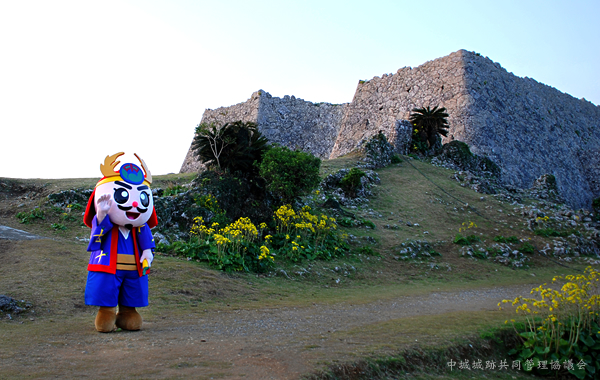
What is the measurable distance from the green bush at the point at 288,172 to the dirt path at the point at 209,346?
4.36 metres

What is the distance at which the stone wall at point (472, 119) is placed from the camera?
2217 cm

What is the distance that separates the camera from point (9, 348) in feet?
10.5

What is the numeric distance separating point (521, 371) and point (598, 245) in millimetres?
9116

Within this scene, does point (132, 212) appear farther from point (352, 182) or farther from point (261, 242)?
point (352, 182)

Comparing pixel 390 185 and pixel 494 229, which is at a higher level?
pixel 390 185

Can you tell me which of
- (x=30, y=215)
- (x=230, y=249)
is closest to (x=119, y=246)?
(x=230, y=249)

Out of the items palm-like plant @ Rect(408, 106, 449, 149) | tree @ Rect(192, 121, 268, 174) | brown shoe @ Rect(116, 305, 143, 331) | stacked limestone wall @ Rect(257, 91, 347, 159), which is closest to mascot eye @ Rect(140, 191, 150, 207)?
brown shoe @ Rect(116, 305, 143, 331)

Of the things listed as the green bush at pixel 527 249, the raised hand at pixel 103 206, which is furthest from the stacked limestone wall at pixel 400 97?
the raised hand at pixel 103 206

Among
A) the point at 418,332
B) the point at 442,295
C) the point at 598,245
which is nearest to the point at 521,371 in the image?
the point at 418,332

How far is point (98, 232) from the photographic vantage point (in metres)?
4.16

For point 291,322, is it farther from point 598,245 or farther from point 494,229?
point 598,245

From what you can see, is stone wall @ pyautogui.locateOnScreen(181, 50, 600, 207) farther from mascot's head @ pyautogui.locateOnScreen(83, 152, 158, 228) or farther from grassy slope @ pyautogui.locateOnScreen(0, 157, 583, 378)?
mascot's head @ pyautogui.locateOnScreen(83, 152, 158, 228)

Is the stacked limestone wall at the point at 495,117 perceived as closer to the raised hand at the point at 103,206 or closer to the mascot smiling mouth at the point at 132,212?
the mascot smiling mouth at the point at 132,212

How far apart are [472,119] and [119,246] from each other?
21480 mm
